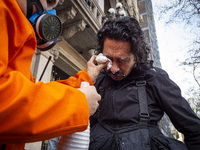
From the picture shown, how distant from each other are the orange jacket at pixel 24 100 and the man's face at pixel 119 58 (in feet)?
3.32

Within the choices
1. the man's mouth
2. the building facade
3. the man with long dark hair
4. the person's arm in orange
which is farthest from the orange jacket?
the building facade

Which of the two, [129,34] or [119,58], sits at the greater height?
[129,34]

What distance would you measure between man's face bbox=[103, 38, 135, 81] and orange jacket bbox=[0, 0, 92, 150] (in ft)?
3.32

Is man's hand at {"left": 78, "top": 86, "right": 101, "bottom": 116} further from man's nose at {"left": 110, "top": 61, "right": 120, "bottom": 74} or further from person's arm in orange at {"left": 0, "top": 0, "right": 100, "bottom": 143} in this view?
man's nose at {"left": 110, "top": 61, "right": 120, "bottom": 74}

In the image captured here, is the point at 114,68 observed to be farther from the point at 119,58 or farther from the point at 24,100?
the point at 24,100

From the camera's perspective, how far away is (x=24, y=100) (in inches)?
22.7

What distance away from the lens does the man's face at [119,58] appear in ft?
5.63

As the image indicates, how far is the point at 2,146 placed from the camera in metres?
0.77

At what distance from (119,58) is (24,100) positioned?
52.1 inches

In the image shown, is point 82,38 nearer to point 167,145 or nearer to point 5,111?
point 167,145

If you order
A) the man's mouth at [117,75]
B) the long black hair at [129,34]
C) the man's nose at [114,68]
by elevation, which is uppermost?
the long black hair at [129,34]

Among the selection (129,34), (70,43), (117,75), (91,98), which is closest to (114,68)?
(117,75)

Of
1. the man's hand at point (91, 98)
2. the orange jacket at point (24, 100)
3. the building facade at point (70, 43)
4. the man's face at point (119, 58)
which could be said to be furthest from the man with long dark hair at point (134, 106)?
the building facade at point (70, 43)

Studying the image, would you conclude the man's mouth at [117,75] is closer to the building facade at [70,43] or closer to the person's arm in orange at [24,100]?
the person's arm in orange at [24,100]
